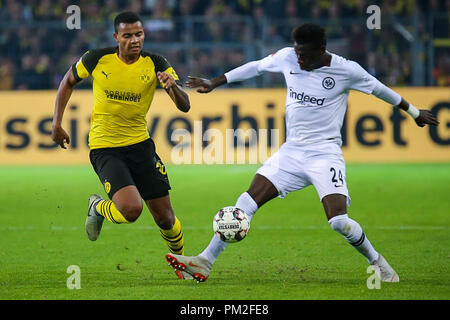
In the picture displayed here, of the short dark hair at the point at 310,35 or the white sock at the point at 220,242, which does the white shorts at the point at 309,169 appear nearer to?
the white sock at the point at 220,242

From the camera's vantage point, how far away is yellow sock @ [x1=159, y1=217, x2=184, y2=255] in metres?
7.10

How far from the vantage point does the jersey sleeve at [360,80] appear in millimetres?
6781

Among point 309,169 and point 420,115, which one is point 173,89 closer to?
point 309,169

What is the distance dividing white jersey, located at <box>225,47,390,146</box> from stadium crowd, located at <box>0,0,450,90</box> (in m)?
10.7

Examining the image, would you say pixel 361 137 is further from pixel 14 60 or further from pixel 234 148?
pixel 14 60

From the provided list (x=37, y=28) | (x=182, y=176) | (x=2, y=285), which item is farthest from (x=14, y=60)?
(x=2, y=285)

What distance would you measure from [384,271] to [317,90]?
5.07 feet

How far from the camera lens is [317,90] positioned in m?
6.84

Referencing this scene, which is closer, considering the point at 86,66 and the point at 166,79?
the point at 166,79

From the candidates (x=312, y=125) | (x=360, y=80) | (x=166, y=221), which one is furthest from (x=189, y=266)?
(x=360, y=80)

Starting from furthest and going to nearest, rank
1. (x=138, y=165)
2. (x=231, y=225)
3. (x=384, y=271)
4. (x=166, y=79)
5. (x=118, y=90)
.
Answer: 1. (x=138, y=165)
2. (x=118, y=90)
3. (x=384, y=271)
4. (x=231, y=225)
5. (x=166, y=79)

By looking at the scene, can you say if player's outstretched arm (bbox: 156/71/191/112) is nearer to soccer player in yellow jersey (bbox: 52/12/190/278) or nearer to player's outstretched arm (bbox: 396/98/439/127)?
soccer player in yellow jersey (bbox: 52/12/190/278)

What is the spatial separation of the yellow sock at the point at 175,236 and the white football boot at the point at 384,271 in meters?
1.66

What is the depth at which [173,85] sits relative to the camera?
21.1 feet
